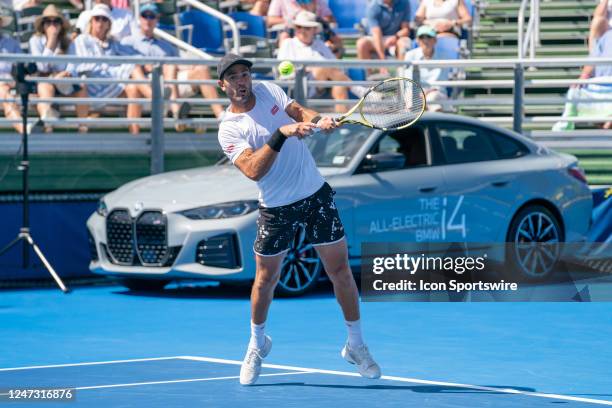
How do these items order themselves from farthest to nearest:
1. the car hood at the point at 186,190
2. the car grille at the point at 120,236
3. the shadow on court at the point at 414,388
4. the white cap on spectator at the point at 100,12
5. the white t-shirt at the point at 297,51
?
the white t-shirt at the point at 297,51 → the white cap on spectator at the point at 100,12 → the car grille at the point at 120,236 → the car hood at the point at 186,190 → the shadow on court at the point at 414,388

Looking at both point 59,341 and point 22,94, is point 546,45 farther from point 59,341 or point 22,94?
point 59,341

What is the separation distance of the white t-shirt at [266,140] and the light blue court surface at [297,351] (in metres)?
1.16

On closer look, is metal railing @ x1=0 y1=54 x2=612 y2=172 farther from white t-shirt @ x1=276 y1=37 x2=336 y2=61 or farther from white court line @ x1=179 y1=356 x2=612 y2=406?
white court line @ x1=179 y1=356 x2=612 y2=406

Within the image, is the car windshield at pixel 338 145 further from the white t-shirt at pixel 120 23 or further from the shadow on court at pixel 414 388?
the shadow on court at pixel 414 388

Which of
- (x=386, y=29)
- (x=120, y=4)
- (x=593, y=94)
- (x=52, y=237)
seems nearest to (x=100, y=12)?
(x=120, y=4)

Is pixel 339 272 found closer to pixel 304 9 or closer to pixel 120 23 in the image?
pixel 120 23

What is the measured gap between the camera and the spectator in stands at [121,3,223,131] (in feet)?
55.0

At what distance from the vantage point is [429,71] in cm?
1869

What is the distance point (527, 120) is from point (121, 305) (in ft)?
20.1

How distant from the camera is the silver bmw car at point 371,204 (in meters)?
13.8

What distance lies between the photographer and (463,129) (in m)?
15.2

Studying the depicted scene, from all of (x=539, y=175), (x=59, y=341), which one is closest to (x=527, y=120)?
(x=539, y=175)

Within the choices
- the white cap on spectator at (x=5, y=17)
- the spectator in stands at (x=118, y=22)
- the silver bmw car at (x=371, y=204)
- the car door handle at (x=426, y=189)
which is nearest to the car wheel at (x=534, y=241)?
the silver bmw car at (x=371, y=204)

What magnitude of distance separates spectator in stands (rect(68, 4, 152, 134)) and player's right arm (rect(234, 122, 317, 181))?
22.6 feet
